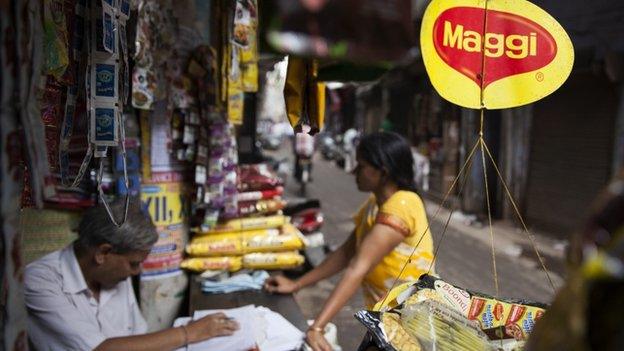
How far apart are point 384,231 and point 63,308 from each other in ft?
4.73

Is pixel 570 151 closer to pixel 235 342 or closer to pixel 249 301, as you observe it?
pixel 249 301

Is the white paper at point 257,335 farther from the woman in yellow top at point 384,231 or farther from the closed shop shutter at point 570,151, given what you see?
the closed shop shutter at point 570,151

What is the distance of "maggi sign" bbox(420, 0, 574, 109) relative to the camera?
1.31m

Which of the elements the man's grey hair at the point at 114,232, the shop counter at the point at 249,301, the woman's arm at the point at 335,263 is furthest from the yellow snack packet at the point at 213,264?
the man's grey hair at the point at 114,232

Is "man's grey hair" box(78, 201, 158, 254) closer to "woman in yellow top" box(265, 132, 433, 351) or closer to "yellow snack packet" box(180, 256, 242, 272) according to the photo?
"woman in yellow top" box(265, 132, 433, 351)

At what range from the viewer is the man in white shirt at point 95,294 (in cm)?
182

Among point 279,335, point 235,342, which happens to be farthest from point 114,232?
point 279,335

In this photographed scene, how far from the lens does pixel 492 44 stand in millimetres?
1357

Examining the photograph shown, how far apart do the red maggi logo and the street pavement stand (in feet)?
9.96

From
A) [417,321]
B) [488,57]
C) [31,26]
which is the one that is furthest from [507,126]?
[31,26]

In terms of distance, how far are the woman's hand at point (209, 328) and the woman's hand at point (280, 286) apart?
2.18 ft

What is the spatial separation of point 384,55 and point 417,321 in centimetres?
61

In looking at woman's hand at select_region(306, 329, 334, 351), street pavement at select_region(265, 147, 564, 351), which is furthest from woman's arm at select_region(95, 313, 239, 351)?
street pavement at select_region(265, 147, 564, 351)

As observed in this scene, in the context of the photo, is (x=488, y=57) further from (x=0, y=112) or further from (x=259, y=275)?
(x=259, y=275)
